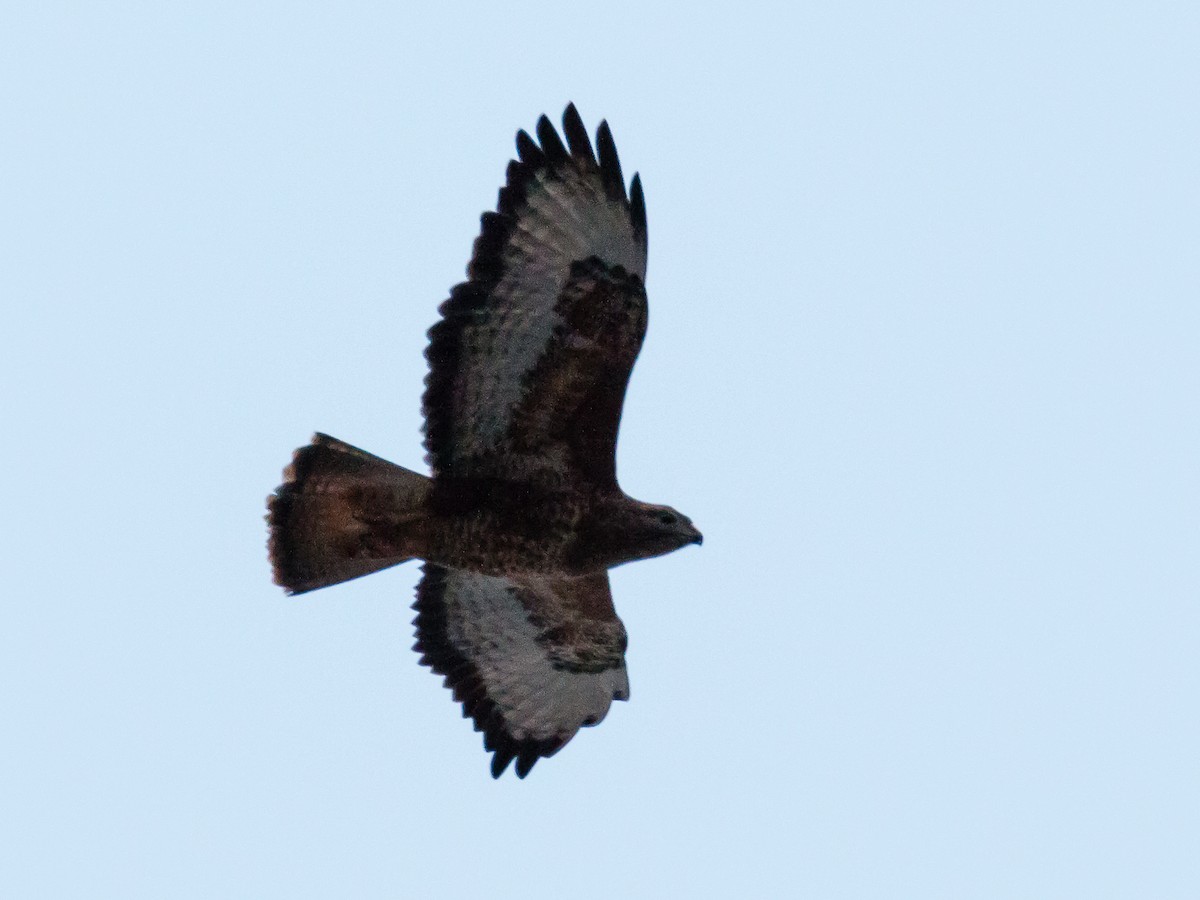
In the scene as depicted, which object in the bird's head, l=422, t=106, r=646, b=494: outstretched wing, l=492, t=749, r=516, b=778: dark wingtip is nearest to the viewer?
l=422, t=106, r=646, b=494: outstretched wing

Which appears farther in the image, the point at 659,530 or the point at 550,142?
the point at 659,530

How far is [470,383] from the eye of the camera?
10.3 meters

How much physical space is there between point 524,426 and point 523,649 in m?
1.45

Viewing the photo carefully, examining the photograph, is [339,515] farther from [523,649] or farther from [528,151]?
[528,151]

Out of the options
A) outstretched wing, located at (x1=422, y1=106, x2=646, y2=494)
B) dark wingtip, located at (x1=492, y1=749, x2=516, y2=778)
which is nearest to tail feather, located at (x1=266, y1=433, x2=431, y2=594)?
outstretched wing, located at (x1=422, y1=106, x2=646, y2=494)

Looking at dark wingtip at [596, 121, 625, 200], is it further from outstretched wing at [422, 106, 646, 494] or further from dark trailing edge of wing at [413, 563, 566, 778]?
dark trailing edge of wing at [413, 563, 566, 778]

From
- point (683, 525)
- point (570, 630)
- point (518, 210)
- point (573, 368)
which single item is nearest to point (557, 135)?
point (518, 210)

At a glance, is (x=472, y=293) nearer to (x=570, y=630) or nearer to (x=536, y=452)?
(x=536, y=452)

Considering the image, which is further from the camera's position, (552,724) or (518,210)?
(552,724)

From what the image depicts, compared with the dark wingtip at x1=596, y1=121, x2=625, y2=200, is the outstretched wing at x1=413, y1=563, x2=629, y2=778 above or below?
below

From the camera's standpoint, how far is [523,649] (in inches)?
445

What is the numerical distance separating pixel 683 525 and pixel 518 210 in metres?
1.73

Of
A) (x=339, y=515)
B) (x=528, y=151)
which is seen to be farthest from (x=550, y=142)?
(x=339, y=515)

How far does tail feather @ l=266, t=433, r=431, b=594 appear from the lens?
1050 centimetres
